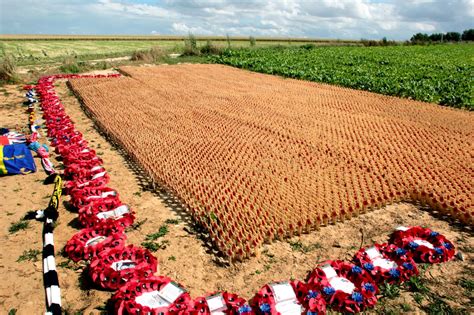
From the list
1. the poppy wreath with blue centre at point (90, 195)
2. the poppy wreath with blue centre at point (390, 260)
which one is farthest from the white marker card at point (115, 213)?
the poppy wreath with blue centre at point (390, 260)

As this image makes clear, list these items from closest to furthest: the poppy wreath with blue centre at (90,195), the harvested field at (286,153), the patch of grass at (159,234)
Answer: the patch of grass at (159,234), the harvested field at (286,153), the poppy wreath with blue centre at (90,195)

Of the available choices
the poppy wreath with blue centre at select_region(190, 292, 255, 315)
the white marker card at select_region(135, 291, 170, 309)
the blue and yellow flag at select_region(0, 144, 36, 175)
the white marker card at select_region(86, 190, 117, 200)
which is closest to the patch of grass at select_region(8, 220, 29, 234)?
the white marker card at select_region(86, 190, 117, 200)

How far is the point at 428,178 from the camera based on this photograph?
23.4 ft

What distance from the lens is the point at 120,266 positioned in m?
4.66

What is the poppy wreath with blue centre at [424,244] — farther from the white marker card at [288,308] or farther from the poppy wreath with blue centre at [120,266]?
the poppy wreath with blue centre at [120,266]

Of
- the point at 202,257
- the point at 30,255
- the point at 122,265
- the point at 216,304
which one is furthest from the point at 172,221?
the point at 216,304

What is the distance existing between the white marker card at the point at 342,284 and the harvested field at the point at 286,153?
3.98ft

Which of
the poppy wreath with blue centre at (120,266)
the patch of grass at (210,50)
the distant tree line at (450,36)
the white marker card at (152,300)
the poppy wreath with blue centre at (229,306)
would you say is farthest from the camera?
the distant tree line at (450,36)

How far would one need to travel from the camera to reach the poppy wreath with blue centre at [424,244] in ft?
16.3

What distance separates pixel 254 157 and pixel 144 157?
263cm

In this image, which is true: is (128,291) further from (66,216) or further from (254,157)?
(254,157)

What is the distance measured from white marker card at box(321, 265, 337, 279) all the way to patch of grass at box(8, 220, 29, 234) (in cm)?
479

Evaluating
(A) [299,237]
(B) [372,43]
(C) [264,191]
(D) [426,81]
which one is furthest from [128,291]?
(B) [372,43]

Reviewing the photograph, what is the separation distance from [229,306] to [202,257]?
4.01 ft
